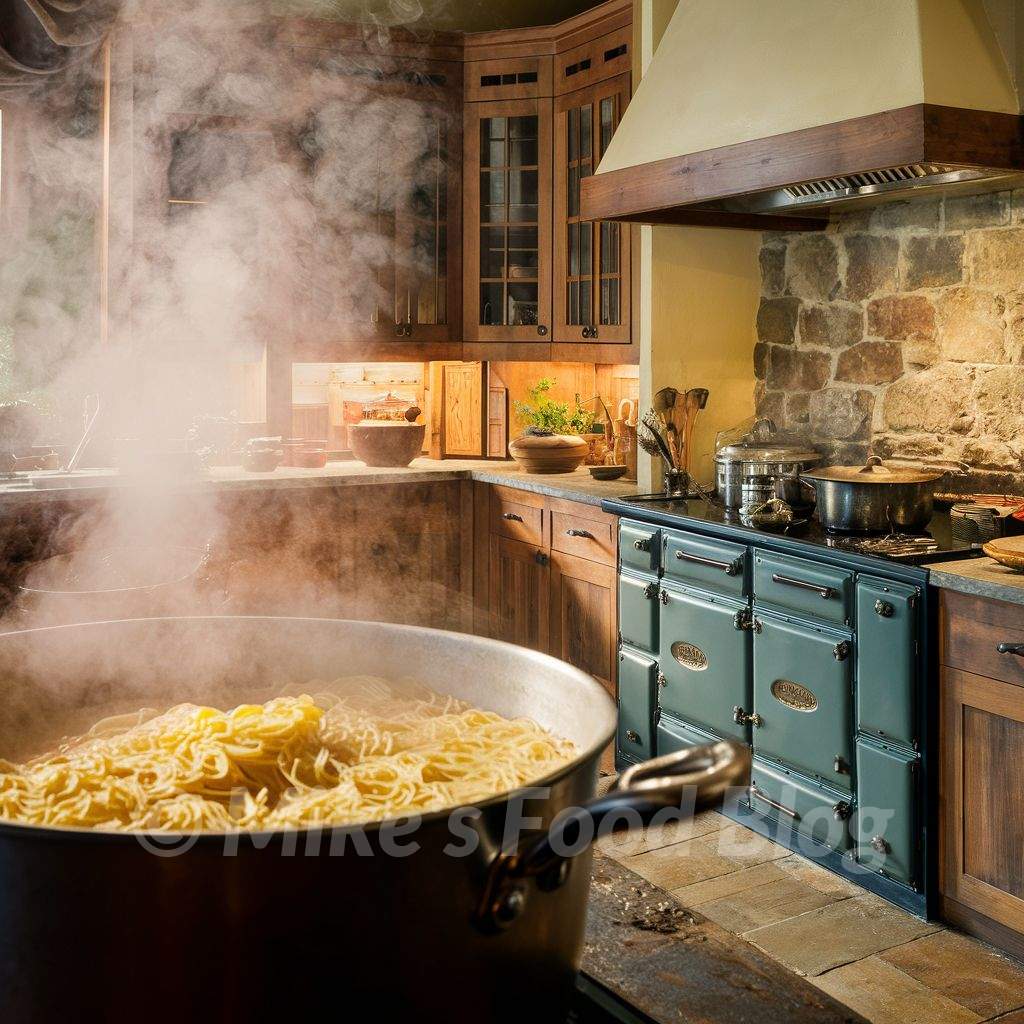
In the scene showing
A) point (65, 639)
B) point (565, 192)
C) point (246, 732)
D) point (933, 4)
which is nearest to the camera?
point (246, 732)

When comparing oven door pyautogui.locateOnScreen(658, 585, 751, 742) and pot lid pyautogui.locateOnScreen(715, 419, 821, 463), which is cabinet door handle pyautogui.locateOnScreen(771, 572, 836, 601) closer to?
oven door pyautogui.locateOnScreen(658, 585, 751, 742)

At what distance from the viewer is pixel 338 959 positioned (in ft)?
2.50

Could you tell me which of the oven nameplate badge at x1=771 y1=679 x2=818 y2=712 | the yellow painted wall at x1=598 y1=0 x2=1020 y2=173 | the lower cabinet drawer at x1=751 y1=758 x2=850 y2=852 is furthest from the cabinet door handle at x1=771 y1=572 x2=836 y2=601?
the yellow painted wall at x1=598 y1=0 x2=1020 y2=173

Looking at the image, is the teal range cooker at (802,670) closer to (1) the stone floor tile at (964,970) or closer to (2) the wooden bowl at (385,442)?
(1) the stone floor tile at (964,970)

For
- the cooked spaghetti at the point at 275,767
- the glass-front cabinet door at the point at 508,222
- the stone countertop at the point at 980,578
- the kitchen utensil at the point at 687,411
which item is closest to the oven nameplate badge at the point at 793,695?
the stone countertop at the point at 980,578

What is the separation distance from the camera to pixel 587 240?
4590mm

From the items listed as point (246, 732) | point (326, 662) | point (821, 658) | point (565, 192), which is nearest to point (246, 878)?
point (246, 732)

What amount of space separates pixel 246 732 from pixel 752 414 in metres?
3.42

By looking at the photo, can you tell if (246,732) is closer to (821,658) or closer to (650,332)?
(821,658)

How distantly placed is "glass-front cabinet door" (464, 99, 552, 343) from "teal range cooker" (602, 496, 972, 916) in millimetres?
1449

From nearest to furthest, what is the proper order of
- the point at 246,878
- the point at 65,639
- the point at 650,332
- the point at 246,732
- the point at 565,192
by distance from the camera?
the point at 246,878
the point at 246,732
the point at 65,639
the point at 650,332
the point at 565,192

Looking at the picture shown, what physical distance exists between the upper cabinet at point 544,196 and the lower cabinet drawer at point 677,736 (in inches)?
58.4

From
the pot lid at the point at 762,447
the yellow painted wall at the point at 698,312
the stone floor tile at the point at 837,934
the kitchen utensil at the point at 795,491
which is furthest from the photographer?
the yellow painted wall at the point at 698,312

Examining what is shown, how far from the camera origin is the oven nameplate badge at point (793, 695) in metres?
2.98
